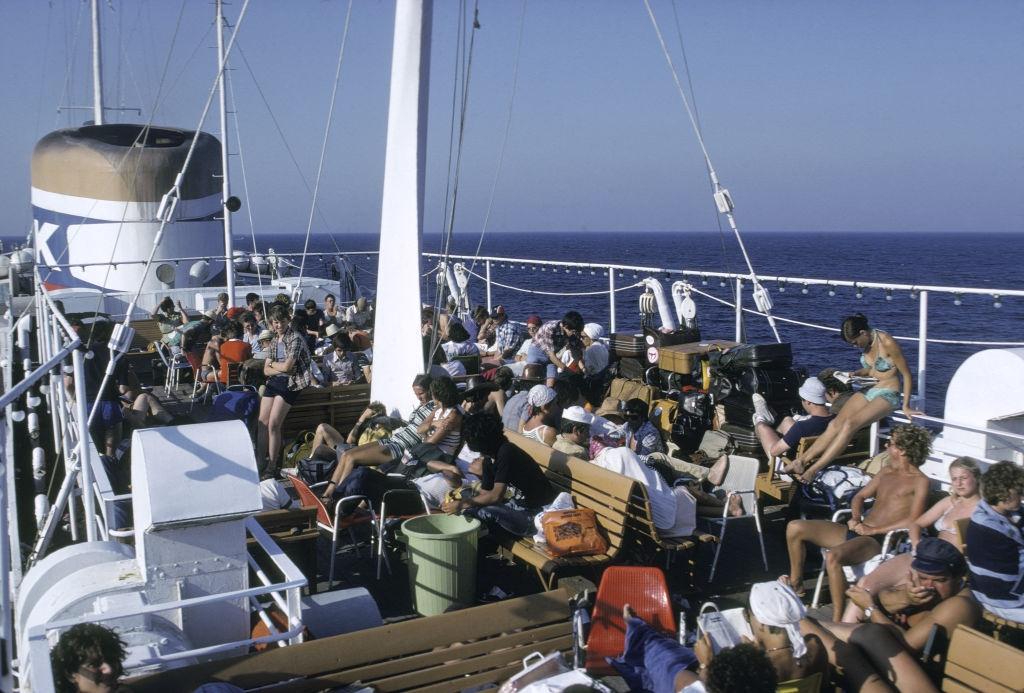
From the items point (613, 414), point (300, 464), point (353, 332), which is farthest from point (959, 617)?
point (353, 332)

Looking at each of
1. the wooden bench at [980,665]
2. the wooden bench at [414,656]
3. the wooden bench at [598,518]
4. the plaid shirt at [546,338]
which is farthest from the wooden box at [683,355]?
the wooden bench at [980,665]

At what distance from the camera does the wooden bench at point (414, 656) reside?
328 cm

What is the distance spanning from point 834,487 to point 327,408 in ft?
14.5

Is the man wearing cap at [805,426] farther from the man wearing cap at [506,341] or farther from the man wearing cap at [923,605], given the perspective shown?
the man wearing cap at [506,341]

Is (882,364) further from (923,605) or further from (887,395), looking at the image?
(923,605)

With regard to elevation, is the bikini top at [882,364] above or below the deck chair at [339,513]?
above

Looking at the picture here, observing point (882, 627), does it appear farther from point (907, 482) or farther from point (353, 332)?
point (353, 332)

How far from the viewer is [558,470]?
5.88 meters

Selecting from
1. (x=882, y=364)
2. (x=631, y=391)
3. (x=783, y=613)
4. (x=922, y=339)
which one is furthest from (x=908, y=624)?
(x=631, y=391)

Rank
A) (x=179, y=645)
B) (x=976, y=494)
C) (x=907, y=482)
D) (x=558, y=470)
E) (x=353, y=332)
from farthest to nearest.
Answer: (x=353, y=332) < (x=558, y=470) < (x=907, y=482) < (x=976, y=494) < (x=179, y=645)

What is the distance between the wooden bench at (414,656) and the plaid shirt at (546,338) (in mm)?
5516

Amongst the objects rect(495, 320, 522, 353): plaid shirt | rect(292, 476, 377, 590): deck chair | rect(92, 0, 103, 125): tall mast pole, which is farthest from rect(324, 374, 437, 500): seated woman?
rect(92, 0, 103, 125): tall mast pole

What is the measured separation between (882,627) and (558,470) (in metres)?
2.51

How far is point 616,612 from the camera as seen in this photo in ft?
13.6
